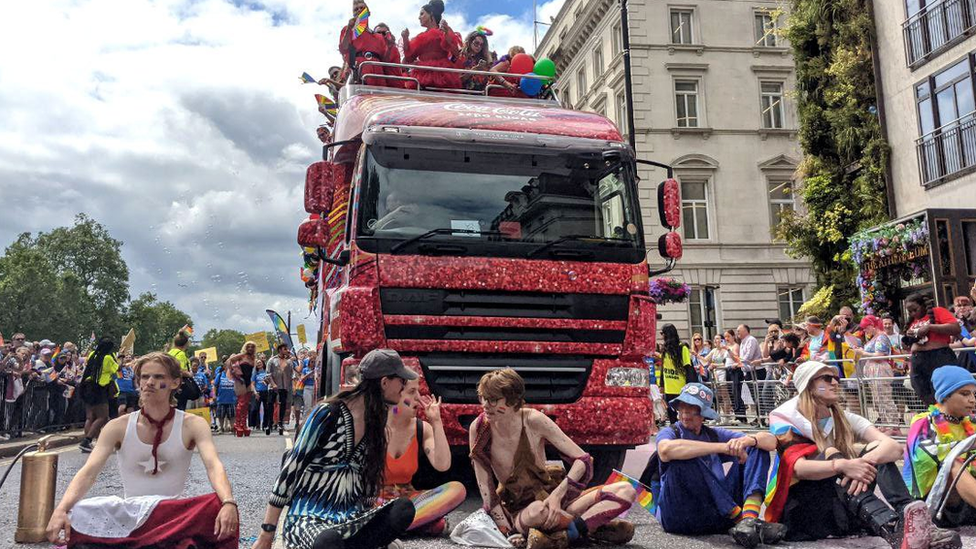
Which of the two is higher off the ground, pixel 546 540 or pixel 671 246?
pixel 671 246

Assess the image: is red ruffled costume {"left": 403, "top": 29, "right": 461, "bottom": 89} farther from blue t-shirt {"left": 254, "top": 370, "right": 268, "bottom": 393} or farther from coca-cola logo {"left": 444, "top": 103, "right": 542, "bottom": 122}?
blue t-shirt {"left": 254, "top": 370, "right": 268, "bottom": 393}

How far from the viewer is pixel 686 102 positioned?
34656 millimetres

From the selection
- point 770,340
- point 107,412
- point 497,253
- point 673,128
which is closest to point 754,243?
point 673,128

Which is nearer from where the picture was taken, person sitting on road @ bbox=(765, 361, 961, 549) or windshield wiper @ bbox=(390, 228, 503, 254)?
person sitting on road @ bbox=(765, 361, 961, 549)

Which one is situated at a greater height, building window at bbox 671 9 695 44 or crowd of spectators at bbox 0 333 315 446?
building window at bbox 671 9 695 44

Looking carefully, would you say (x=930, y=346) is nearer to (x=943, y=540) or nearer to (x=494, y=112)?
(x=943, y=540)

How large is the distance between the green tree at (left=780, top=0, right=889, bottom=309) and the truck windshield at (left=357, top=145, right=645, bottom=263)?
1551cm

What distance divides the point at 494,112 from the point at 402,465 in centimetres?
356

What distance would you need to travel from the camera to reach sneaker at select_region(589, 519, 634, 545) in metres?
5.41

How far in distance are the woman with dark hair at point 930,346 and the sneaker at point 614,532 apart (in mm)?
5203

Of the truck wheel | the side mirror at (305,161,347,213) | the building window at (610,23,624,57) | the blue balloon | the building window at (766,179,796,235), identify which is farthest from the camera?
the building window at (610,23,624,57)

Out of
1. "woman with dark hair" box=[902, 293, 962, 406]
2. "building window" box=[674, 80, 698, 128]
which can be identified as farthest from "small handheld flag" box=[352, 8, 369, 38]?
"building window" box=[674, 80, 698, 128]

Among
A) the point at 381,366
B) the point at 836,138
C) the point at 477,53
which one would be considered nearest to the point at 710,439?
the point at 381,366

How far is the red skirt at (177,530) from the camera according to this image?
405cm
